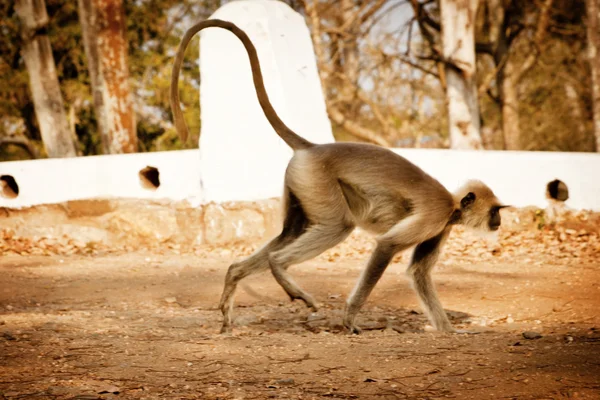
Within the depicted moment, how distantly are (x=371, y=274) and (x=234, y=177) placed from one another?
4476 millimetres

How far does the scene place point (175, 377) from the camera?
345 centimetres

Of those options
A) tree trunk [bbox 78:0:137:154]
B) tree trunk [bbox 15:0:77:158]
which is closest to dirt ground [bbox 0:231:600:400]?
tree trunk [bbox 78:0:137:154]

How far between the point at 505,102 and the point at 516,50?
2.40 m

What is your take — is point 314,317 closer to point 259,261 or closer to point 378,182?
point 259,261

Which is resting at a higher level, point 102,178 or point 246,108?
point 246,108

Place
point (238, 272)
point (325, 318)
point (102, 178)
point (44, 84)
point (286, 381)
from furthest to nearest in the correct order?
point (44, 84), point (102, 178), point (325, 318), point (238, 272), point (286, 381)

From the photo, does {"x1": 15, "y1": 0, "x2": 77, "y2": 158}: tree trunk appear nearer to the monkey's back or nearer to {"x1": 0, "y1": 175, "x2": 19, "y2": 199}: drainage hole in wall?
{"x1": 0, "y1": 175, "x2": 19, "y2": 199}: drainage hole in wall

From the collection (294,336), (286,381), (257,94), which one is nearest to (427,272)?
(294,336)

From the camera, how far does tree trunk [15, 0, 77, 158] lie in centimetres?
1393

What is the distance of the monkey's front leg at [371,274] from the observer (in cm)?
457

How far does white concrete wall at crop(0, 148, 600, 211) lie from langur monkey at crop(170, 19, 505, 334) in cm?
380

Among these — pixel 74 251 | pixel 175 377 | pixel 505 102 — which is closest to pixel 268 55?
pixel 74 251

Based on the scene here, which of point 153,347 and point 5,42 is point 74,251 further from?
point 5,42

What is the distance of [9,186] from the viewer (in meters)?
9.81
